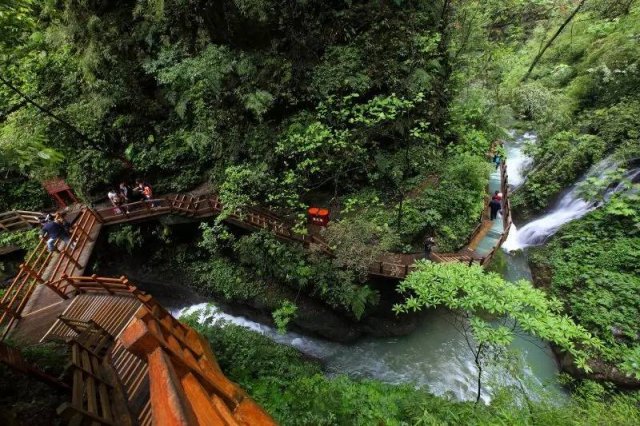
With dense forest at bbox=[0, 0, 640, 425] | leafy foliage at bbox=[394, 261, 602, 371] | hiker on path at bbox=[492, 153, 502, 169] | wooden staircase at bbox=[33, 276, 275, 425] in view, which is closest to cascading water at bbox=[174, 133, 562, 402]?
dense forest at bbox=[0, 0, 640, 425]

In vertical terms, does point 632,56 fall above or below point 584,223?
above

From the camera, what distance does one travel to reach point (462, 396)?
10672 millimetres

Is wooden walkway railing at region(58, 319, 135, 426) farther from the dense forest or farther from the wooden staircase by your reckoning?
the dense forest

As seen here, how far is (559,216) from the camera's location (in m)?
A: 15.5

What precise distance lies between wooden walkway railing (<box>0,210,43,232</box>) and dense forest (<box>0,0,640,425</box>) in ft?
2.99

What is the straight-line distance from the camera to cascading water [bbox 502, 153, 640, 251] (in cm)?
1472

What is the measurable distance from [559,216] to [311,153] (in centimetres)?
1201

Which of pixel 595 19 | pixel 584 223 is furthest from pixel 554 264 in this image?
pixel 595 19

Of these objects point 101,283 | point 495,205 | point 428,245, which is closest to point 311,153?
point 428,245

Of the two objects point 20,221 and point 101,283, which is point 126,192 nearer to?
point 20,221

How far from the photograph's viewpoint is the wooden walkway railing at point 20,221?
13.5m

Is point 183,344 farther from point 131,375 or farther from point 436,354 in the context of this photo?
point 436,354

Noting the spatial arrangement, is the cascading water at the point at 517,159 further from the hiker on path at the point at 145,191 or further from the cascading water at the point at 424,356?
the hiker on path at the point at 145,191

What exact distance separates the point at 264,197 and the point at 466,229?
8.24 metres
